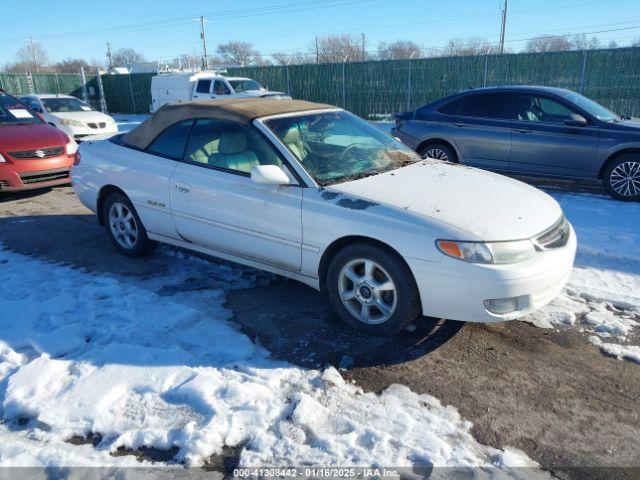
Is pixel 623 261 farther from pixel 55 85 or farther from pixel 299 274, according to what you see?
pixel 55 85

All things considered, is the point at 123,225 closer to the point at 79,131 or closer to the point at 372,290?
the point at 372,290

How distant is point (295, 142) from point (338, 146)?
0.42 m

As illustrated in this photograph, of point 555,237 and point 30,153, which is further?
point 30,153

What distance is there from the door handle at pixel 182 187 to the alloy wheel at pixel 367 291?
165cm

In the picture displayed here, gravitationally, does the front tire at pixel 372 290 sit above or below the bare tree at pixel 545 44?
below

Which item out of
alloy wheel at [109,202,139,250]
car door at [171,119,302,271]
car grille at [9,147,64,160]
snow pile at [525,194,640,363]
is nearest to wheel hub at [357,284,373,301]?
car door at [171,119,302,271]

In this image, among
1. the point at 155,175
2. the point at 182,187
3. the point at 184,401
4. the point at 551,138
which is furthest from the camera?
the point at 551,138

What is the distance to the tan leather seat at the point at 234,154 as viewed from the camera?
4227mm

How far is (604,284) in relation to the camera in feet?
14.9

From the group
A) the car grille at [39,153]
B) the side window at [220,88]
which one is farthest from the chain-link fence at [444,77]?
the car grille at [39,153]

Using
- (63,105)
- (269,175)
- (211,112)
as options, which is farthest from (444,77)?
(269,175)

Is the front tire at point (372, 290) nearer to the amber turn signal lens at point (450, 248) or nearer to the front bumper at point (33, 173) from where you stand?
the amber turn signal lens at point (450, 248)

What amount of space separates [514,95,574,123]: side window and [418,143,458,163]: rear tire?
1125 mm

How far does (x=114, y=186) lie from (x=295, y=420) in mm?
3404
